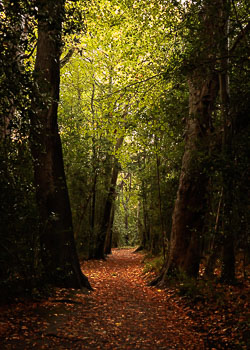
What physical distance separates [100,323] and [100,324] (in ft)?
0.18

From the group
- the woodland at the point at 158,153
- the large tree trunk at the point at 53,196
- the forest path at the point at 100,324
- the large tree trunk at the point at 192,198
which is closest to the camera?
the woodland at the point at 158,153

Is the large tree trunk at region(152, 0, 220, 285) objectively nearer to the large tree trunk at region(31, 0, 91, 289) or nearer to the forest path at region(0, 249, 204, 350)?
the forest path at region(0, 249, 204, 350)

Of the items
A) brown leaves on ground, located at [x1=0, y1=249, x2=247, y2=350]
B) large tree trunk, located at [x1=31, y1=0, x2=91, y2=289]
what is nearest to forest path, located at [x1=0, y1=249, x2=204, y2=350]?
brown leaves on ground, located at [x1=0, y1=249, x2=247, y2=350]

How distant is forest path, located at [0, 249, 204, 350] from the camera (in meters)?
4.36

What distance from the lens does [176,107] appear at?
869 centimetres

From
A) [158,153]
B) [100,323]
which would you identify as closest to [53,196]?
[100,323]

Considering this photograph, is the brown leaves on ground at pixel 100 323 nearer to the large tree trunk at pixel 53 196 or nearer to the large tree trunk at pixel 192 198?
the large tree trunk at pixel 53 196

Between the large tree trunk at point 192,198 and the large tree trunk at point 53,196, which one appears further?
the large tree trunk at point 192,198

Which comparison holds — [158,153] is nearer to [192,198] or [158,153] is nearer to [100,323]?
[192,198]

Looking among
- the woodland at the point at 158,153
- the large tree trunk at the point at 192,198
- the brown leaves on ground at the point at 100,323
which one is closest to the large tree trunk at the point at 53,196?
the woodland at the point at 158,153

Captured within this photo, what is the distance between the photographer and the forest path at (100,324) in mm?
4355

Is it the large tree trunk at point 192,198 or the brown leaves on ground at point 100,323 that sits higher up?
the large tree trunk at point 192,198

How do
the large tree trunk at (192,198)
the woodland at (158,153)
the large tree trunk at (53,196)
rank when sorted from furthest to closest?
1. the large tree trunk at (192,198)
2. the large tree trunk at (53,196)
3. the woodland at (158,153)

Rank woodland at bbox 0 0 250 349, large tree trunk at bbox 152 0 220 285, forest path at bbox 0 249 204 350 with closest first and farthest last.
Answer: woodland at bbox 0 0 250 349 → forest path at bbox 0 249 204 350 → large tree trunk at bbox 152 0 220 285
